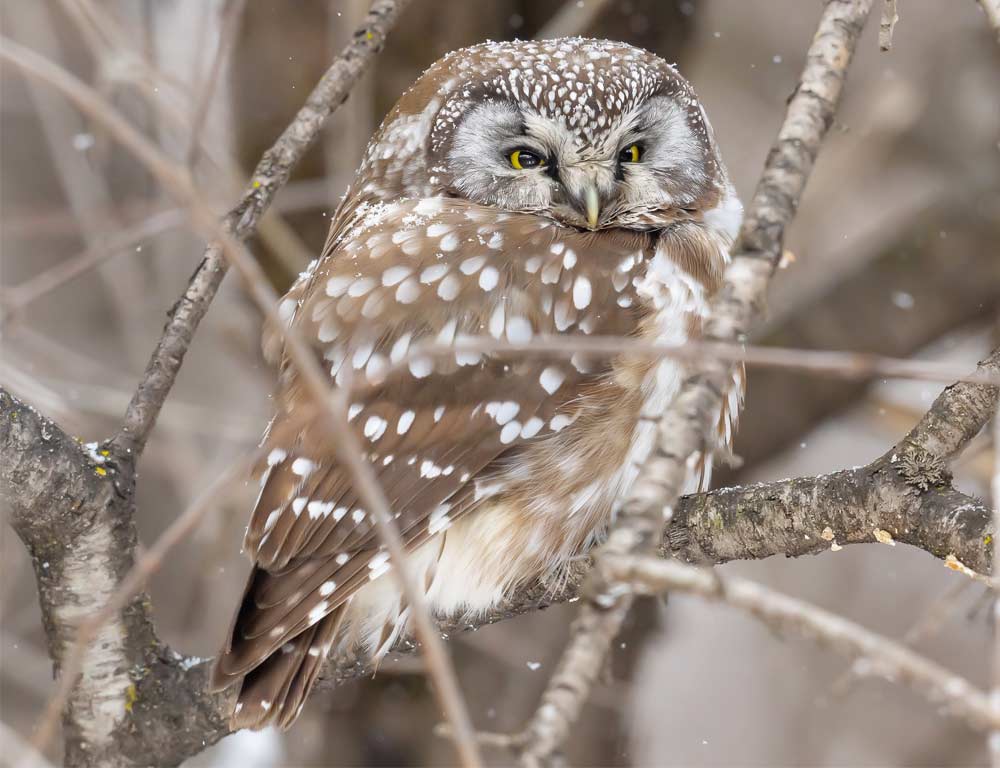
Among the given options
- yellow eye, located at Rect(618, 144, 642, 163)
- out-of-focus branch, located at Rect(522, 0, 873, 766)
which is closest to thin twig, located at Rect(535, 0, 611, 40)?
yellow eye, located at Rect(618, 144, 642, 163)

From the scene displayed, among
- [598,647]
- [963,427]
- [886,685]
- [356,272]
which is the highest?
[356,272]

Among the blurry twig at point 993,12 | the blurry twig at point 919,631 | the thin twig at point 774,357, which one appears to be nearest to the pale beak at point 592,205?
the blurry twig at point 919,631


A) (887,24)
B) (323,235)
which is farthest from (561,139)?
(323,235)

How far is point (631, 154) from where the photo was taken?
3.04 metres

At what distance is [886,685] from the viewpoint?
7035 mm

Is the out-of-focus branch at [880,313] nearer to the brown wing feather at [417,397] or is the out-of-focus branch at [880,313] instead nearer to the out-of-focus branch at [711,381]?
the brown wing feather at [417,397]

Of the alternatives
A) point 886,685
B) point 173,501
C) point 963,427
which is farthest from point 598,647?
point 886,685

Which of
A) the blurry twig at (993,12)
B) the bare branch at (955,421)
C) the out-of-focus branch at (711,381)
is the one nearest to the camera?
the out-of-focus branch at (711,381)

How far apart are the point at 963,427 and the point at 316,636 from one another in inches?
54.8

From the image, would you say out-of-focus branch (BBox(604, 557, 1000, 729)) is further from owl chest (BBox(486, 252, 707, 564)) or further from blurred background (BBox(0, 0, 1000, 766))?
blurred background (BBox(0, 0, 1000, 766))

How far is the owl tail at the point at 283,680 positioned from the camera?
239 centimetres

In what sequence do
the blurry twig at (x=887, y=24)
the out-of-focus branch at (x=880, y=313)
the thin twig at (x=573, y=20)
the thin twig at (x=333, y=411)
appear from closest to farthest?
the thin twig at (x=333, y=411), the blurry twig at (x=887, y=24), the thin twig at (x=573, y=20), the out-of-focus branch at (x=880, y=313)

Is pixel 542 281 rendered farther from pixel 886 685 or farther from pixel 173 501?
pixel 886 685

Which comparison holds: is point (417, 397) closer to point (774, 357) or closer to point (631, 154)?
point (631, 154)
